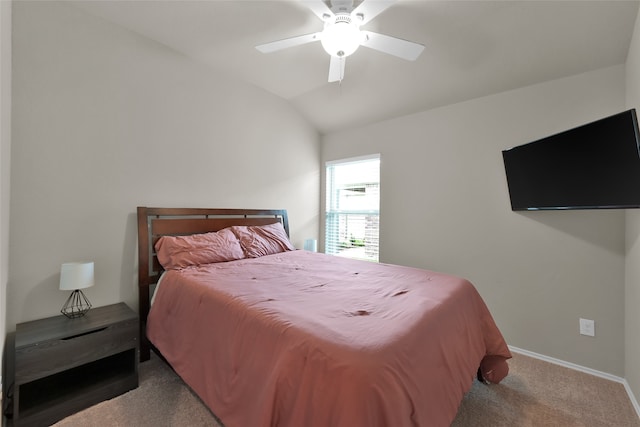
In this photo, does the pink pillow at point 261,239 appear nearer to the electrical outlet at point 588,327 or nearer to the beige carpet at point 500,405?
the beige carpet at point 500,405

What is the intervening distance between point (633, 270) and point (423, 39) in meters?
2.25

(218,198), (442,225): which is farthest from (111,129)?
(442,225)

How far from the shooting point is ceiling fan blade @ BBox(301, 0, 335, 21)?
159 centimetres

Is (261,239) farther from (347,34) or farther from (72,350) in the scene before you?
(347,34)

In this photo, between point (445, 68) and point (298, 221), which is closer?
point (445, 68)

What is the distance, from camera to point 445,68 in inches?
96.7

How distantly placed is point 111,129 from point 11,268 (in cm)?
120

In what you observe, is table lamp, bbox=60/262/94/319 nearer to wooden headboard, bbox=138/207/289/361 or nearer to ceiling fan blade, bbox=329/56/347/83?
wooden headboard, bbox=138/207/289/361

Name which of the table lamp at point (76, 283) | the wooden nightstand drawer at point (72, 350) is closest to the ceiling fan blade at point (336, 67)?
the table lamp at point (76, 283)

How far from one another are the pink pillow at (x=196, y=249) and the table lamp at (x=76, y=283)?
507 mm

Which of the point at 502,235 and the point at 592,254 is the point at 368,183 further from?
the point at 592,254

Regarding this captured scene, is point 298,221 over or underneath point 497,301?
over

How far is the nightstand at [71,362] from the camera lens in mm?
1531

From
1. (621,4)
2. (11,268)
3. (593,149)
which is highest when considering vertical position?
(621,4)
